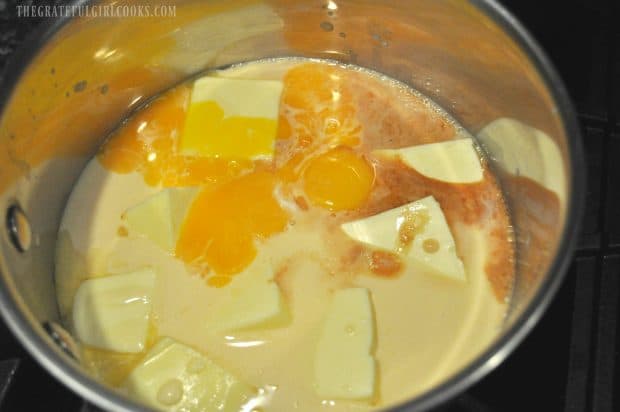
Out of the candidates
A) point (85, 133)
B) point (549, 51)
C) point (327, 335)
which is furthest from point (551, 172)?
point (85, 133)

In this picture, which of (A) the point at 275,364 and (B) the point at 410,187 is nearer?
(A) the point at 275,364

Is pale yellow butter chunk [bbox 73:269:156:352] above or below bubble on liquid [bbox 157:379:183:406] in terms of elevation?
above

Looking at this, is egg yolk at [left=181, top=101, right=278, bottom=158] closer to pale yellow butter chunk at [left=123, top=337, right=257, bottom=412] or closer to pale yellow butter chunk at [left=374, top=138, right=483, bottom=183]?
pale yellow butter chunk at [left=374, top=138, right=483, bottom=183]

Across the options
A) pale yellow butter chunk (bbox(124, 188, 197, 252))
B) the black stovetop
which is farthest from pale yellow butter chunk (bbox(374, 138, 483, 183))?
pale yellow butter chunk (bbox(124, 188, 197, 252))

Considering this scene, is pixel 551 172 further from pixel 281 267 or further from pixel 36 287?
pixel 36 287

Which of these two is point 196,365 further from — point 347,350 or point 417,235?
point 417,235
